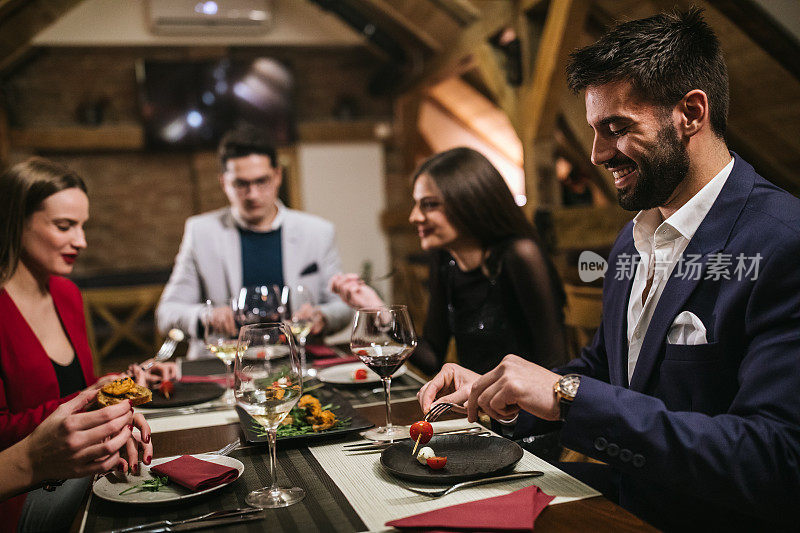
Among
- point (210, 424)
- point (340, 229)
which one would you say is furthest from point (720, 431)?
point (340, 229)

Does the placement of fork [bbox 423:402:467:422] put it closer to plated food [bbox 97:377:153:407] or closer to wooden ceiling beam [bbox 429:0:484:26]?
plated food [bbox 97:377:153:407]

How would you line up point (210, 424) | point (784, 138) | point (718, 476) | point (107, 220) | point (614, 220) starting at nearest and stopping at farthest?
point (718, 476)
point (210, 424)
point (614, 220)
point (784, 138)
point (107, 220)

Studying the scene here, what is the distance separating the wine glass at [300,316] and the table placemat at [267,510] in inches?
32.1

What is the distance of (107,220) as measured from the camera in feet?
21.4

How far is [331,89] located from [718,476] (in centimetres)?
663

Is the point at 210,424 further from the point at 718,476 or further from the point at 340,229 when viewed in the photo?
the point at 340,229

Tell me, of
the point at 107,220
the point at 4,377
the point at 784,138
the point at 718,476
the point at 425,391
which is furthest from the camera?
the point at 107,220

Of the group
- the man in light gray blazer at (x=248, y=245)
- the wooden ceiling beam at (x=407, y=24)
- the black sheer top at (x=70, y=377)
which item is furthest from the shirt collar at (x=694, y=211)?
the wooden ceiling beam at (x=407, y=24)

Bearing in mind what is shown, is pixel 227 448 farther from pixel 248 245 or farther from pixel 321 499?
pixel 248 245

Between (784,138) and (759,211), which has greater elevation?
(784,138)

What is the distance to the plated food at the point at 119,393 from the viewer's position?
113 cm

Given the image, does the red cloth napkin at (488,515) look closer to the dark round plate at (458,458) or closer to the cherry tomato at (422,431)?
the dark round plate at (458,458)

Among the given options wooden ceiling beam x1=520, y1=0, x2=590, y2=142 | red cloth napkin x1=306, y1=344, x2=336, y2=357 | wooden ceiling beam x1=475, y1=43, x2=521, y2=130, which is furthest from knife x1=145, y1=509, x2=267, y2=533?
wooden ceiling beam x1=475, y1=43, x2=521, y2=130

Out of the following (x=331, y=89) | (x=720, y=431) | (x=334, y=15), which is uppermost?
(x=334, y=15)
